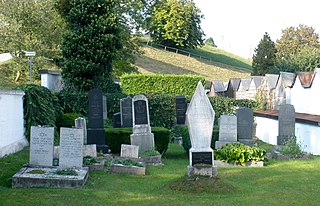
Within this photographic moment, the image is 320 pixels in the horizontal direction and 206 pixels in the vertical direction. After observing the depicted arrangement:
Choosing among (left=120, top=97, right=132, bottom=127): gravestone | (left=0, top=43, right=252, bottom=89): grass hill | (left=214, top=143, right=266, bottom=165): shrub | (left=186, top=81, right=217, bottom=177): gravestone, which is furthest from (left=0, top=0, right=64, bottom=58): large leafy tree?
Answer: (left=186, top=81, right=217, bottom=177): gravestone

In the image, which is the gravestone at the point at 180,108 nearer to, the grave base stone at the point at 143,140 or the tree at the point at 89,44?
the tree at the point at 89,44

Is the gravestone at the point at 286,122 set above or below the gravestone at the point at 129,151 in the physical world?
above

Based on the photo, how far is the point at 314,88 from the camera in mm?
27969

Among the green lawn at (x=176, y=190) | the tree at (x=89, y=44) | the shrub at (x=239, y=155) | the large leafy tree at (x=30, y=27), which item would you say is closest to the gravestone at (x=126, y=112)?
the tree at (x=89, y=44)

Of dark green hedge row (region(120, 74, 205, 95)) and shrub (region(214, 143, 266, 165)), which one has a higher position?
dark green hedge row (region(120, 74, 205, 95))

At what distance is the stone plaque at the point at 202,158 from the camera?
1135 centimetres

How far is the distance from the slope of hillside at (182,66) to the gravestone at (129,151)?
43.2 metres

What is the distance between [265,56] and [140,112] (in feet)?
134

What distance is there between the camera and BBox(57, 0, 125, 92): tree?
26141 millimetres

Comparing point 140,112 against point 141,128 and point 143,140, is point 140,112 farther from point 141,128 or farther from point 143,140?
point 143,140

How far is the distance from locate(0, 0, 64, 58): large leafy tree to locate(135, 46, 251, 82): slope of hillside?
2529cm

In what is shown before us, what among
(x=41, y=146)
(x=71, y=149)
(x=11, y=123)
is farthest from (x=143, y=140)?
(x=41, y=146)

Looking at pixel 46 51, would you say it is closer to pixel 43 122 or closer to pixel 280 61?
pixel 43 122

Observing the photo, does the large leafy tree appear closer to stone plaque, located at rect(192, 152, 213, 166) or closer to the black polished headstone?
the black polished headstone
